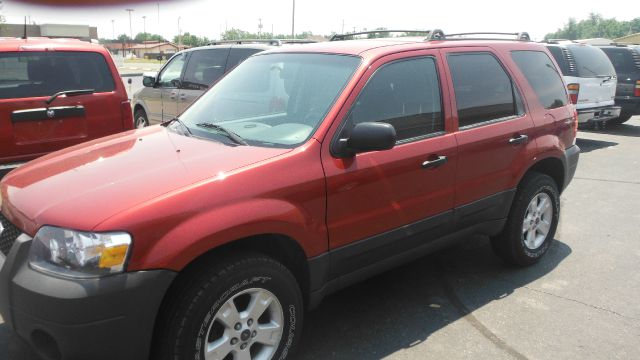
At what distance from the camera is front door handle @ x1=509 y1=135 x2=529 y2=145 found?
4073 mm

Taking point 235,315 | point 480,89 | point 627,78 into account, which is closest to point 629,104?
point 627,78

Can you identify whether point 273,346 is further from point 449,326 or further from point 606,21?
point 606,21

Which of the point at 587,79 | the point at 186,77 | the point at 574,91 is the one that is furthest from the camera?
the point at 587,79

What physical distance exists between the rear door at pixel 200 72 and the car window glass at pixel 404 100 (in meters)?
4.74

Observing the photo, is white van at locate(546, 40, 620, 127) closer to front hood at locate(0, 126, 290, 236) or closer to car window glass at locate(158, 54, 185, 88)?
car window glass at locate(158, 54, 185, 88)

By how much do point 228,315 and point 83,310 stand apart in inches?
26.5

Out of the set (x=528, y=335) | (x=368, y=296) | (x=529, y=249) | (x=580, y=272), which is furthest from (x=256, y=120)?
(x=580, y=272)

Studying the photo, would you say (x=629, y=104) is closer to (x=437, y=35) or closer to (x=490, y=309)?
(x=437, y=35)

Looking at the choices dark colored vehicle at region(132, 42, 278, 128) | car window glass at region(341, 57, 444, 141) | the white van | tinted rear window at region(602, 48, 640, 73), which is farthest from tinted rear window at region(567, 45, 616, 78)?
car window glass at region(341, 57, 444, 141)

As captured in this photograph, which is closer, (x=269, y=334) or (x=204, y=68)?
(x=269, y=334)

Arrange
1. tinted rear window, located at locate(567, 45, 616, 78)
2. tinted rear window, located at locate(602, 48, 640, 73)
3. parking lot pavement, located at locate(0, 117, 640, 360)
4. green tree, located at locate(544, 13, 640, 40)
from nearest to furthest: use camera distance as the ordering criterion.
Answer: parking lot pavement, located at locate(0, 117, 640, 360) < tinted rear window, located at locate(567, 45, 616, 78) < tinted rear window, located at locate(602, 48, 640, 73) < green tree, located at locate(544, 13, 640, 40)

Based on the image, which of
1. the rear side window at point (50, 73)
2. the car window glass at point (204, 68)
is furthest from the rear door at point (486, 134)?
the car window glass at point (204, 68)

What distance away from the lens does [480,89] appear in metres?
3.95

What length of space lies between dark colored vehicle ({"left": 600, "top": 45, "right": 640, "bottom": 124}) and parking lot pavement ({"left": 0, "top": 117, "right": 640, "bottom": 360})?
8039 mm
